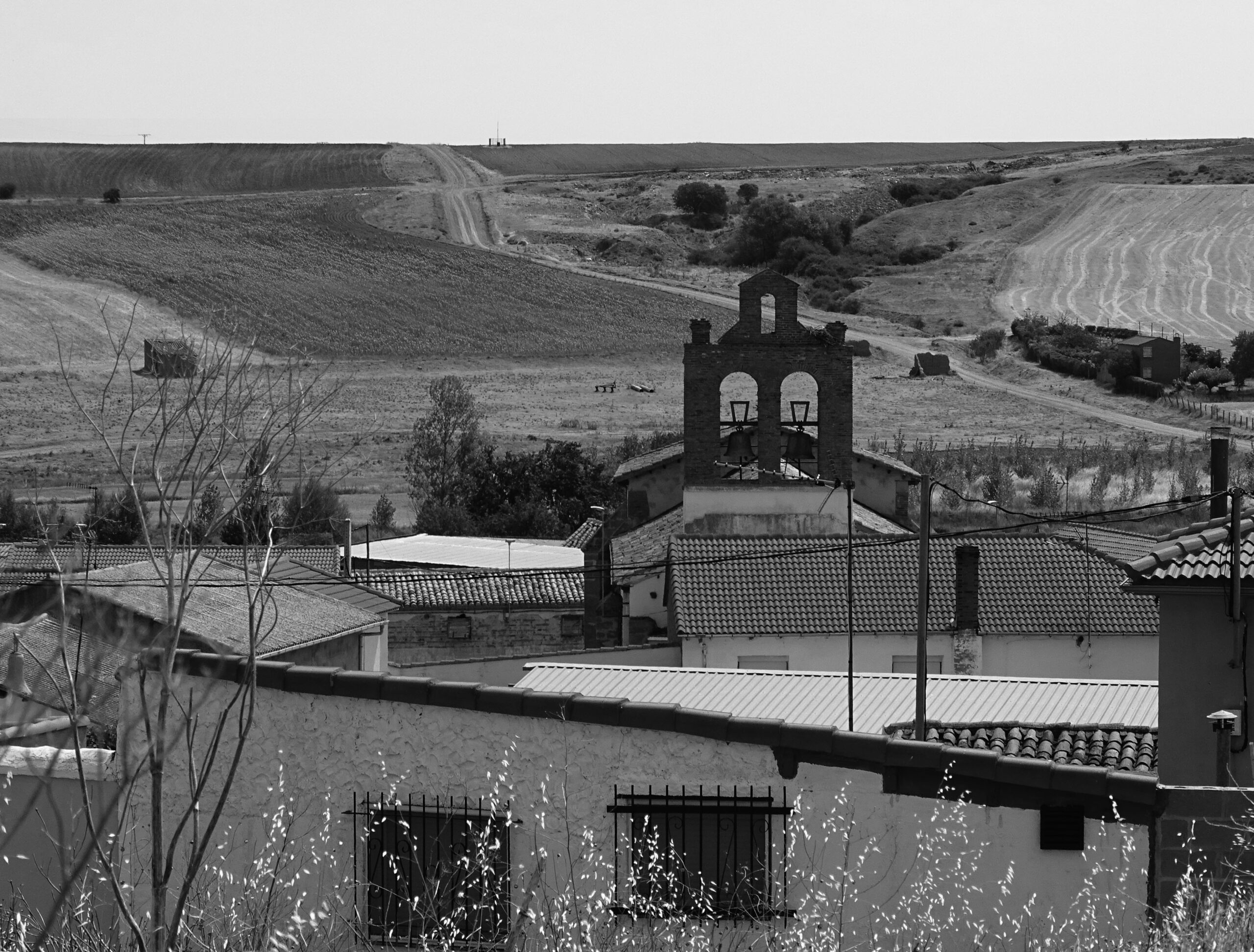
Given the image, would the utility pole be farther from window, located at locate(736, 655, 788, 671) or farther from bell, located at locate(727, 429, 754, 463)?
bell, located at locate(727, 429, 754, 463)

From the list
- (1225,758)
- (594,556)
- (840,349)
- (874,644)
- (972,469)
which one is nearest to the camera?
(1225,758)

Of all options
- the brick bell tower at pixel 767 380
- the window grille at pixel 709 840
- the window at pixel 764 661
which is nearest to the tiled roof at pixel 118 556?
the brick bell tower at pixel 767 380

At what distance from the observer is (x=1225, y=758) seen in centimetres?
977

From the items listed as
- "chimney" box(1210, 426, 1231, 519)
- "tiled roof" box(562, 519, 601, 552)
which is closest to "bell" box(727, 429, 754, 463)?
"tiled roof" box(562, 519, 601, 552)

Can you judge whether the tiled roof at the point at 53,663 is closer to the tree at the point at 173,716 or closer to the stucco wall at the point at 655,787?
the tree at the point at 173,716

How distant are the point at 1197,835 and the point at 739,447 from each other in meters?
20.0

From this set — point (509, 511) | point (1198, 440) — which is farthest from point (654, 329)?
point (509, 511)

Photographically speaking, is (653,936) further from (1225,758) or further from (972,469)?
(972,469)

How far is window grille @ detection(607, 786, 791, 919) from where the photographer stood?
7945mm

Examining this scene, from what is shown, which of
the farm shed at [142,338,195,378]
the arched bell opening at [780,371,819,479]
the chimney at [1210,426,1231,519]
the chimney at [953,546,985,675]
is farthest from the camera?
the arched bell opening at [780,371,819,479]

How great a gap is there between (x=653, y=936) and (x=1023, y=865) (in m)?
2.35

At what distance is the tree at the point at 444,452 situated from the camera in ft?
177

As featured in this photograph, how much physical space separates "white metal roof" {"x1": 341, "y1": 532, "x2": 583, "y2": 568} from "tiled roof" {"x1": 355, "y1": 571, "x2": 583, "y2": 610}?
1104 mm

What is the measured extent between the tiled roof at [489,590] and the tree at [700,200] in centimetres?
10238
